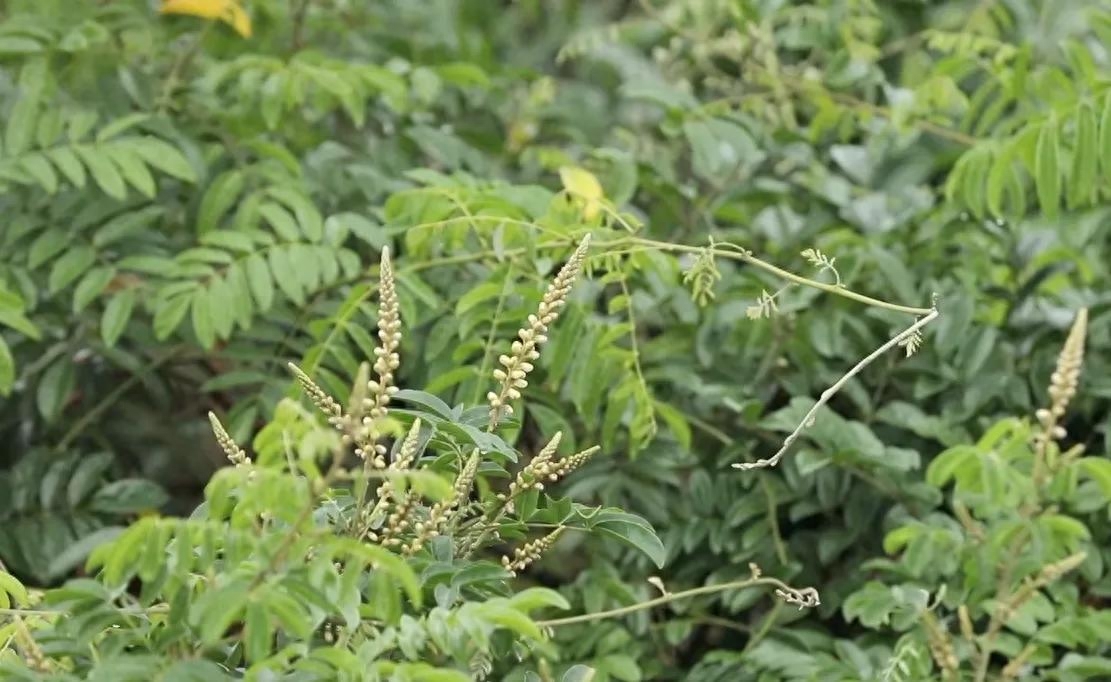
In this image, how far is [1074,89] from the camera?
2.03 meters

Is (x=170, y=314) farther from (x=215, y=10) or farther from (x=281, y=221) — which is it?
(x=215, y=10)

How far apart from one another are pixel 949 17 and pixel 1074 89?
621mm

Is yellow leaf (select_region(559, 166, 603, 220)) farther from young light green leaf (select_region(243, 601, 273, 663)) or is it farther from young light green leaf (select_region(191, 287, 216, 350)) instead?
young light green leaf (select_region(243, 601, 273, 663))

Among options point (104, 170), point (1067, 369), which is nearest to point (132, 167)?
point (104, 170)

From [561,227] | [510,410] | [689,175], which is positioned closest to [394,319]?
[510,410]

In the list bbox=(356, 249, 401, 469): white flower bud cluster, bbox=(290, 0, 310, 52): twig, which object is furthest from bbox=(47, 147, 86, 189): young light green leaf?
bbox=(356, 249, 401, 469): white flower bud cluster

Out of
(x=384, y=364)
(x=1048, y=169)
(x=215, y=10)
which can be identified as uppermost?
(x=215, y=10)

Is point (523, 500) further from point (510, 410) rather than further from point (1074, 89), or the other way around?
point (1074, 89)

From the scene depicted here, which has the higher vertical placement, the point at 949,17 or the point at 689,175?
the point at 949,17

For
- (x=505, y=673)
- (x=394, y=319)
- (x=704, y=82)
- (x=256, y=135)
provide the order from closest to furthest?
(x=394, y=319), (x=505, y=673), (x=256, y=135), (x=704, y=82)

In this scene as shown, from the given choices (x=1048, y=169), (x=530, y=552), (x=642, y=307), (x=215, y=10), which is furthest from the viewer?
(x=215, y=10)

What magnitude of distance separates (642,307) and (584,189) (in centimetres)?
21

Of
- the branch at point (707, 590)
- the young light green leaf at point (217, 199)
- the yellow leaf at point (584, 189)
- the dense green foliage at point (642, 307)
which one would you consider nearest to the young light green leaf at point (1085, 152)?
the dense green foliage at point (642, 307)

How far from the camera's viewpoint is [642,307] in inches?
79.6
